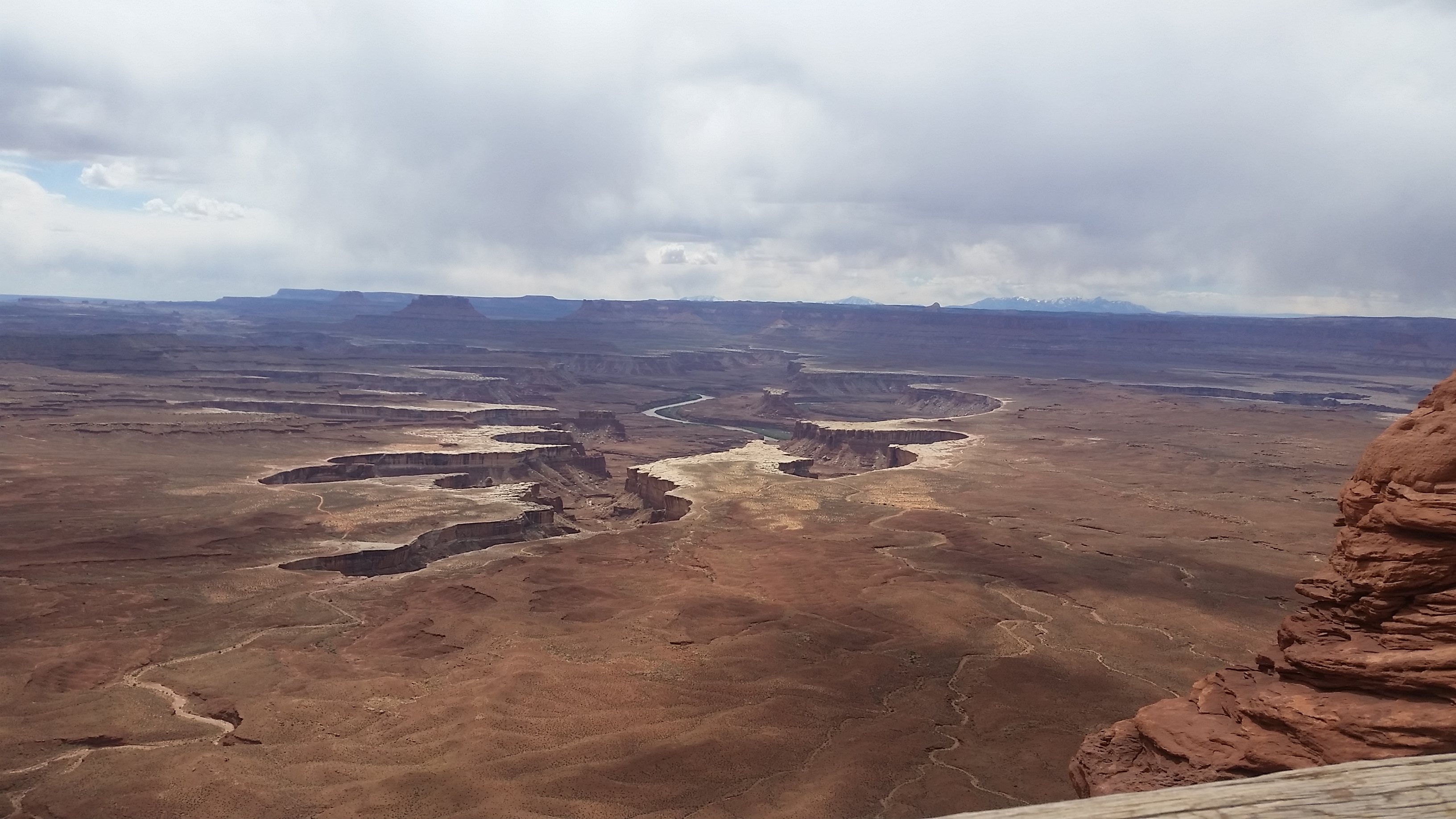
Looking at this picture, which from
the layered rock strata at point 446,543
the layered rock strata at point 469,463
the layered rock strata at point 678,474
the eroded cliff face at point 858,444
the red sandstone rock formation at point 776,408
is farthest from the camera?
the red sandstone rock formation at point 776,408

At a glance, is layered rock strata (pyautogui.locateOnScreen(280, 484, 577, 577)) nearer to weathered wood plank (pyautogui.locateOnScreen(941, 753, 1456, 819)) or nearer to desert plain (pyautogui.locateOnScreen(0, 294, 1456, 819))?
desert plain (pyautogui.locateOnScreen(0, 294, 1456, 819))

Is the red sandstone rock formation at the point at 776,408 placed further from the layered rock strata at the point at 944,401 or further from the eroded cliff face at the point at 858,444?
the eroded cliff face at the point at 858,444

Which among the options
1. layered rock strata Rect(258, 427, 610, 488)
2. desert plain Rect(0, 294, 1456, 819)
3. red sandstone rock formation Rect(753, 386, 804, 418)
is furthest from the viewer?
red sandstone rock formation Rect(753, 386, 804, 418)

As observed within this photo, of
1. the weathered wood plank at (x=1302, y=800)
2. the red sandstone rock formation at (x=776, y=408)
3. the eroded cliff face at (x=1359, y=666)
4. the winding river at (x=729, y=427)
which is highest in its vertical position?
the weathered wood plank at (x=1302, y=800)

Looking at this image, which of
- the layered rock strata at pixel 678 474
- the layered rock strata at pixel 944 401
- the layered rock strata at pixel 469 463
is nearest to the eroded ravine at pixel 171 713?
the layered rock strata at pixel 678 474

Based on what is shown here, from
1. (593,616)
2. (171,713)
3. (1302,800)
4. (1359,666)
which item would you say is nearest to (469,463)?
(593,616)

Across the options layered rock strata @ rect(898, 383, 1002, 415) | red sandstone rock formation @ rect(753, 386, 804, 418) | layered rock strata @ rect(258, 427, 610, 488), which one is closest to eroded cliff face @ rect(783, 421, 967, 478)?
layered rock strata @ rect(258, 427, 610, 488)

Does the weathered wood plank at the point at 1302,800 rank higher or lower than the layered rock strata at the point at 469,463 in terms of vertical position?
higher
